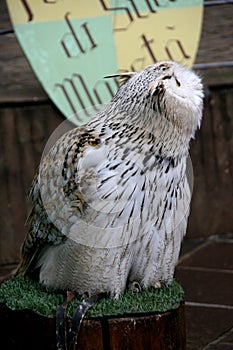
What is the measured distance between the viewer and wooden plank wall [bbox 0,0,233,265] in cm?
540

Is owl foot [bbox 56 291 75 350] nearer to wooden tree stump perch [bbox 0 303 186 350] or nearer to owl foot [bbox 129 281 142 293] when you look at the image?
wooden tree stump perch [bbox 0 303 186 350]

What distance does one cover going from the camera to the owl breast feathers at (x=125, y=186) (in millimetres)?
3146

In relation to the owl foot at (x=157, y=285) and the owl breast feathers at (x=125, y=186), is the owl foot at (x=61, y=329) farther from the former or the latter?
the owl foot at (x=157, y=285)

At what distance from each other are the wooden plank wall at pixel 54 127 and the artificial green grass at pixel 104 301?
1.95m

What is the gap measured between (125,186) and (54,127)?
235cm

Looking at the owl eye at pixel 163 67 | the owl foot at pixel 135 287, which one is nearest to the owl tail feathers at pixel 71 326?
the owl foot at pixel 135 287

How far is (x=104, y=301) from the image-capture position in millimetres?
3301

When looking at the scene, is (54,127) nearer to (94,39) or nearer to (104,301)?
(94,39)

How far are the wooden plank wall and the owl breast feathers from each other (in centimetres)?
205

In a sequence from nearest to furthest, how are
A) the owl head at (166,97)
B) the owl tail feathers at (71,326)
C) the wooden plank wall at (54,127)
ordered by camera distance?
the owl head at (166,97) < the owl tail feathers at (71,326) < the wooden plank wall at (54,127)

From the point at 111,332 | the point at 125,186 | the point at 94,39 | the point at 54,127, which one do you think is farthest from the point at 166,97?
the point at 94,39

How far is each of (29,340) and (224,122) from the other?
8.93 feet

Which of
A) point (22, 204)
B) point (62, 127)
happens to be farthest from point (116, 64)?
point (62, 127)

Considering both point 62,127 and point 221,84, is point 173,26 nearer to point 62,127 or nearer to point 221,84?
point 221,84
